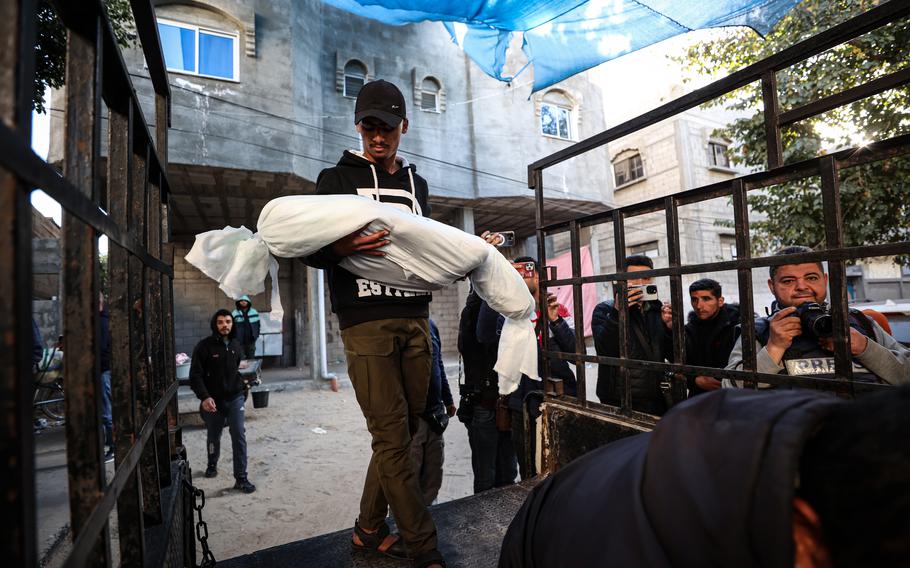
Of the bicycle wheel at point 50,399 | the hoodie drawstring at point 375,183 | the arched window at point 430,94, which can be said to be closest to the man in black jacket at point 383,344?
the hoodie drawstring at point 375,183

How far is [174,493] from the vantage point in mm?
1695

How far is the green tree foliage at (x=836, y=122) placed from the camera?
553 cm

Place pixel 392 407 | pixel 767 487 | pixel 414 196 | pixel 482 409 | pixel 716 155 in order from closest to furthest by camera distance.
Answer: pixel 767 487, pixel 392 407, pixel 414 196, pixel 482 409, pixel 716 155

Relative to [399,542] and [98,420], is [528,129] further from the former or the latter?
[98,420]

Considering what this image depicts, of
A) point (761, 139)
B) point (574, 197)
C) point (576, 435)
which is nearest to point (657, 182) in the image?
point (574, 197)

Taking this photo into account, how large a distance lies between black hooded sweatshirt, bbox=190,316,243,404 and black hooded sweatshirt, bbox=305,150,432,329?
132 inches

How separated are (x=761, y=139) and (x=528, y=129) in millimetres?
5303

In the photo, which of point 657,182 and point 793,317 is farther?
point 657,182

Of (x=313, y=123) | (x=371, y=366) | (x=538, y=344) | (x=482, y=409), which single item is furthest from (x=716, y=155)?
(x=371, y=366)

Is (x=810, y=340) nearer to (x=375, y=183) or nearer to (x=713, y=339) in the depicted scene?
(x=713, y=339)

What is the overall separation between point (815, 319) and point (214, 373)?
4866 mm

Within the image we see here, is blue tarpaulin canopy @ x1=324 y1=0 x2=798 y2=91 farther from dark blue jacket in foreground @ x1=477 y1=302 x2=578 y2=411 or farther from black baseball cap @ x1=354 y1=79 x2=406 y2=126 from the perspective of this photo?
dark blue jacket in foreground @ x1=477 y1=302 x2=578 y2=411

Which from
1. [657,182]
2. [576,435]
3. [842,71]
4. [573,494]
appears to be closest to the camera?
[573,494]

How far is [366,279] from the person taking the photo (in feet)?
6.00
